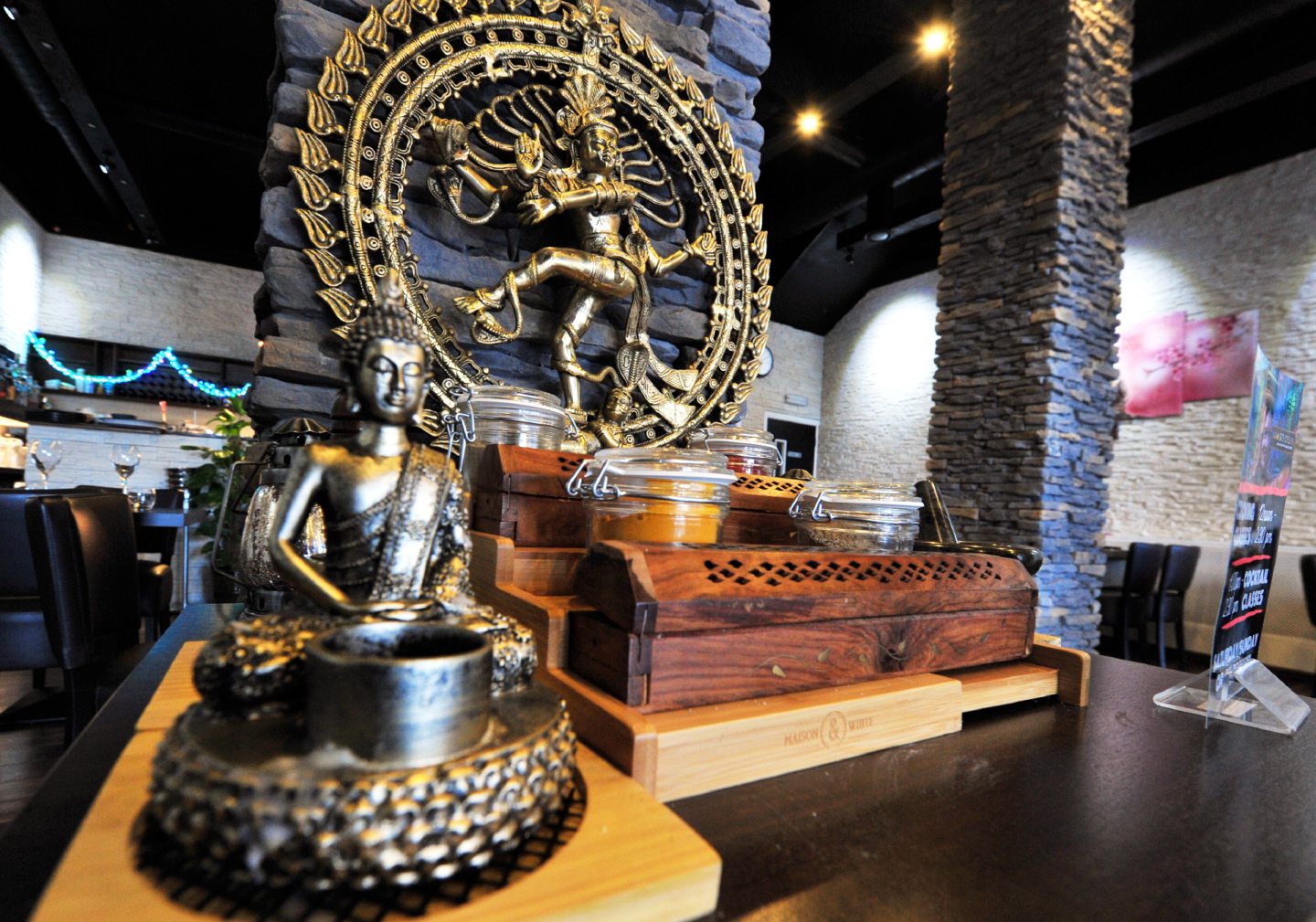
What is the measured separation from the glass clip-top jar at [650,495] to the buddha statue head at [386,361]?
305 millimetres

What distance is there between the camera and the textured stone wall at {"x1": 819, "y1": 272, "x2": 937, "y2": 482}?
26.4 ft

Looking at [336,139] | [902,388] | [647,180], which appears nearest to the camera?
[336,139]

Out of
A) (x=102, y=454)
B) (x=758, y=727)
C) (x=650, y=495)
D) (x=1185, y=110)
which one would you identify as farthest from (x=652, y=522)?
(x=102, y=454)

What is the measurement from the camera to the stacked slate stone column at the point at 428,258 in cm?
105

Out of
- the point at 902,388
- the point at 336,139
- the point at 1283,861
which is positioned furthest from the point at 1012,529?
the point at 902,388

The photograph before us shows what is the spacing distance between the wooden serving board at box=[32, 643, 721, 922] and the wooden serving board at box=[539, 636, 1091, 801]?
55 millimetres

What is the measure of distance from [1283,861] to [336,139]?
1454mm

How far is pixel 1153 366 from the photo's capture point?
5.65 m

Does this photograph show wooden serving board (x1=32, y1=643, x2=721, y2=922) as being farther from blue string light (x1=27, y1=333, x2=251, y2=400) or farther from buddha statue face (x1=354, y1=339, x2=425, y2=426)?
blue string light (x1=27, y1=333, x2=251, y2=400)

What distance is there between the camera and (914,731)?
686mm

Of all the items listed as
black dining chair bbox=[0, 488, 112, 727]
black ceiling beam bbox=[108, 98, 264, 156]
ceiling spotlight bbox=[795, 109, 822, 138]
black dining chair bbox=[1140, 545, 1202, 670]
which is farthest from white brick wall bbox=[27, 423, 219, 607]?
black dining chair bbox=[1140, 545, 1202, 670]

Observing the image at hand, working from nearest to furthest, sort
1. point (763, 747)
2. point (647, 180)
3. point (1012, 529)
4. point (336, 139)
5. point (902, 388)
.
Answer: point (763, 747), point (336, 139), point (647, 180), point (1012, 529), point (902, 388)

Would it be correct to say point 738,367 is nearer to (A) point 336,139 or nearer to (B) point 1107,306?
(A) point 336,139

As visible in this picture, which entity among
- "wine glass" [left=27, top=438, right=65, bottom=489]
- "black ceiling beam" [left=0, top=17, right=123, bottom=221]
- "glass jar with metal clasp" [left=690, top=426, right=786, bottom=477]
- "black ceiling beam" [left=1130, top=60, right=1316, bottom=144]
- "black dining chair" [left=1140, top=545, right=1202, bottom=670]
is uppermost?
"black ceiling beam" [left=1130, top=60, right=1316, bottom=144]
